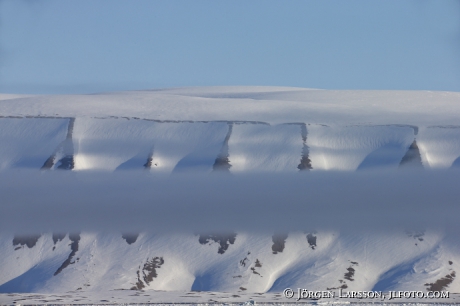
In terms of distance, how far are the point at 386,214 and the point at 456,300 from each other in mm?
10671

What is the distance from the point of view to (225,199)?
32688mm

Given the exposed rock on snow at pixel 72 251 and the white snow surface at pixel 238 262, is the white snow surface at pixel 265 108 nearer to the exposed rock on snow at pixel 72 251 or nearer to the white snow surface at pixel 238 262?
the white snow surface at pixel 238 262

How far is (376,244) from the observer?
99.6 ft

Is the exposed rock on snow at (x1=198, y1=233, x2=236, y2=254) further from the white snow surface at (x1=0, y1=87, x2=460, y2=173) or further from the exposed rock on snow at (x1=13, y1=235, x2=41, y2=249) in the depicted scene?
the exposed rock on snow at (x1=13, y1=235, x2=41, y2=249)

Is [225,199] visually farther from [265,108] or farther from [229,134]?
[265,108]

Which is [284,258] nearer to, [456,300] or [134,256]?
[134,256]

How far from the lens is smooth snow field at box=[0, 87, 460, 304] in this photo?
28.8 meters

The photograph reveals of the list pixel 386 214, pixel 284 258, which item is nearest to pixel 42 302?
pixel 284 258

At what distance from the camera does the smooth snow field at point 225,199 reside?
2884 cm

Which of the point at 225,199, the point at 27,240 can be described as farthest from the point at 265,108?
the point at 27,240

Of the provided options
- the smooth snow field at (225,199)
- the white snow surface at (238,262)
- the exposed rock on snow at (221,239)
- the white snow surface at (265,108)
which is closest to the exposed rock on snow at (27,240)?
the smooth snow field at (225,199)

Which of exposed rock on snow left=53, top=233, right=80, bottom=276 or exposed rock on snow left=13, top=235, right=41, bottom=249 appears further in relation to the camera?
exposed rock on snow left=13, top=235, right=41, bottom=249

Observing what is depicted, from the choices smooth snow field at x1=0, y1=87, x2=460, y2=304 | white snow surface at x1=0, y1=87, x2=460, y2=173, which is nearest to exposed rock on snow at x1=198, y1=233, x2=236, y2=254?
smooth snow field at x1=0, y1=87, x2=460, y2=304

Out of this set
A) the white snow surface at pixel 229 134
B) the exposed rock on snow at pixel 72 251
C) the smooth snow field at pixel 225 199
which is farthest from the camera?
the white snow surface at pixel 229 134
